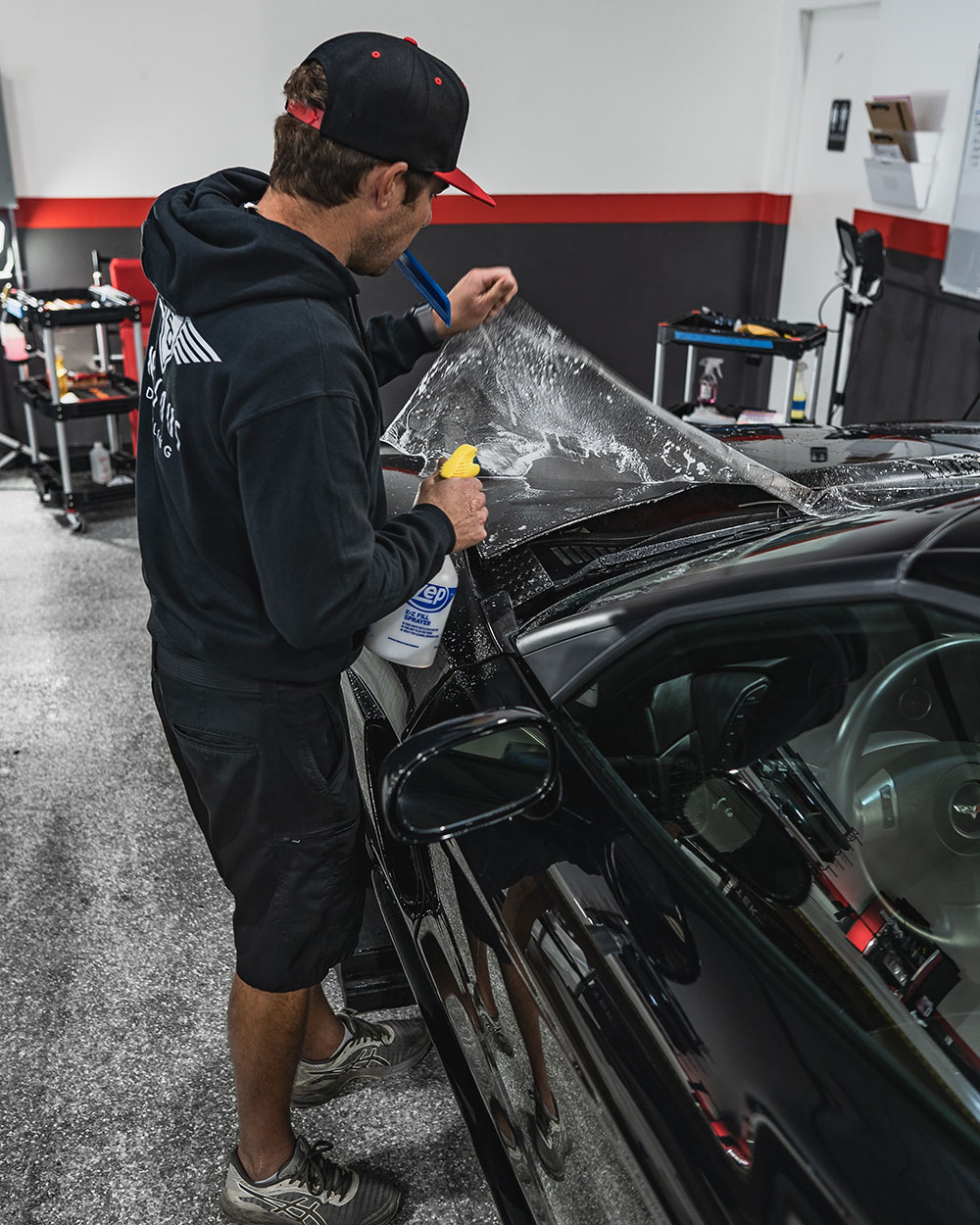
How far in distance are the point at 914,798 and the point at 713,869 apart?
0.83 ft

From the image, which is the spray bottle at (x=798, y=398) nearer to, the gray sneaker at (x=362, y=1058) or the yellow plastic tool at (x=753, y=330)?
the yellow plastic tool at (x=753, y=330)

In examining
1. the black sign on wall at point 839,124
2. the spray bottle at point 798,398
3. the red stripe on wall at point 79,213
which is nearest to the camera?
the spray bottle at point 798,398

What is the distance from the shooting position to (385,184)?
4.22ft

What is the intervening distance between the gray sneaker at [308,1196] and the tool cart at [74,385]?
3467 millimetres

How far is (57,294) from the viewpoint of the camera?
4602mm

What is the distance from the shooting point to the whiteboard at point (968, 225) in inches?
167

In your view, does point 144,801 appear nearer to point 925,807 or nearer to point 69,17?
point 925,807

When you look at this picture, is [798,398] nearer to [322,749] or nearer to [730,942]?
[322,749]

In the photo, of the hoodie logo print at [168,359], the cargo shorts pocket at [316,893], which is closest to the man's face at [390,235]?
the hoodie logo print at [168,359]

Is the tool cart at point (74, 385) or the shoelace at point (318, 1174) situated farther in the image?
the tool cart at point (74, 385)

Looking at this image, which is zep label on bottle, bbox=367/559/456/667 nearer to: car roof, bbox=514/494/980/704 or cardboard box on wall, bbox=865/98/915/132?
car roof, bbox=514/494/980/704

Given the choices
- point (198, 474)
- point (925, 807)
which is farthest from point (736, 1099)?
point (198, 474)

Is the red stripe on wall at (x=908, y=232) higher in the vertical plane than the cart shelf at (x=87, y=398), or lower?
higher

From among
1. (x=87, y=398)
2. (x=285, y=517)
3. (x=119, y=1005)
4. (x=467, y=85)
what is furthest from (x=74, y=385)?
(x=285, y=517)
